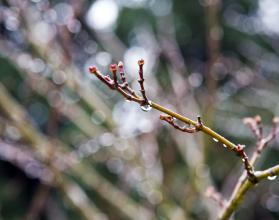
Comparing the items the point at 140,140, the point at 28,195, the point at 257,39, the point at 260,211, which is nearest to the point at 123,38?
the point at 257,39

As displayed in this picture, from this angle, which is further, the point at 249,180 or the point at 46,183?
the point at 46,183

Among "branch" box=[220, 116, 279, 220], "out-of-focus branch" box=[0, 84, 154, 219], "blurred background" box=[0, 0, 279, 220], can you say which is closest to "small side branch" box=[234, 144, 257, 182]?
"branch" box=[220, 116, 279, 220]

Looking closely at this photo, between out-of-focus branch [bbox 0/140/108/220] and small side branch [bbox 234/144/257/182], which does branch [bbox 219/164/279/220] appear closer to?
small side branch [bbox 234/144/257/182]

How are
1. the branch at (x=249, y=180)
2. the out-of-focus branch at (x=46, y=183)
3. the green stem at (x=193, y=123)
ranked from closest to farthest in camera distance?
1. the green stem at (x=193, y=123)
2. the branch at (x=249, y=180)
3. the out-of-focus branch at (x=46, y=183)

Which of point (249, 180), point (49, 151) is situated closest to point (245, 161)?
point (249, 180)

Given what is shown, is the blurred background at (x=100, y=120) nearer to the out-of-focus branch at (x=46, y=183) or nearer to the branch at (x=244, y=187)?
the out-of-focus branch at (x=46, y=183)

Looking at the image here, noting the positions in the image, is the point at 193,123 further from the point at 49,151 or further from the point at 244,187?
the point at 49,151

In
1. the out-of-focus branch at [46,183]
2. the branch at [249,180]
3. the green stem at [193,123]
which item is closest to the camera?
the green stem at [193,123]

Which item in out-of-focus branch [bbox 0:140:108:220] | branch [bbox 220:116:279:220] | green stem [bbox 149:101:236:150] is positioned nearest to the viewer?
green stem [bbox 149:101:236:150]

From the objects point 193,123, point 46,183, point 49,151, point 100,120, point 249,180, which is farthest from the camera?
point 100,120

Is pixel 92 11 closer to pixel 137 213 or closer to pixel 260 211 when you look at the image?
pixel 137 213

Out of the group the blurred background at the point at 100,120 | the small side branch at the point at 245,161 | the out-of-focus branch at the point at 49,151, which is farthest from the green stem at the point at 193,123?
the out-of-focus branch at the point at 49,151
